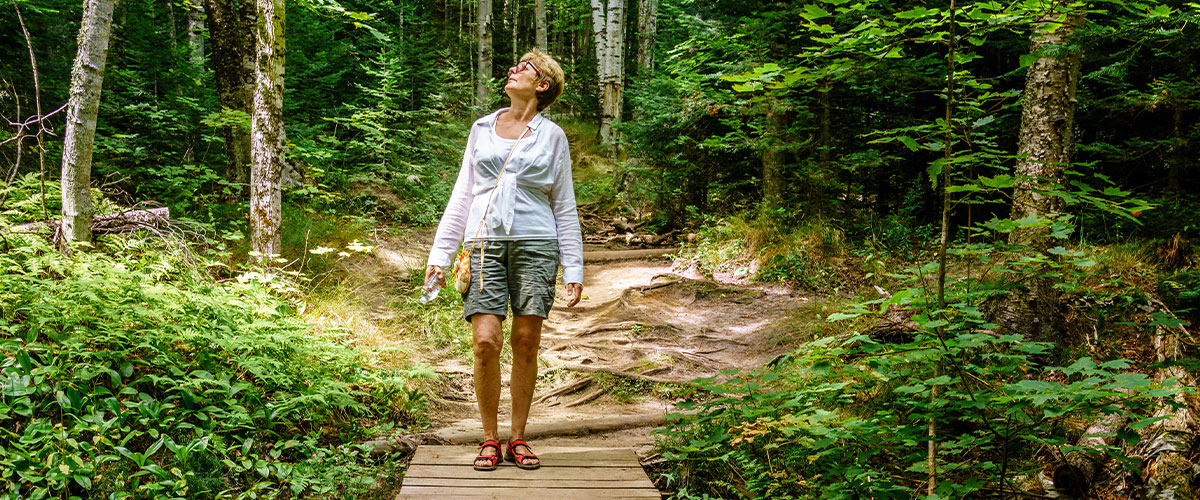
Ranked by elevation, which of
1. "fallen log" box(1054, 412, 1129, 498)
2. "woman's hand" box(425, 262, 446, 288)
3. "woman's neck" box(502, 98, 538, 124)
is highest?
"woman's neck" box(502, 98, 538, 124)

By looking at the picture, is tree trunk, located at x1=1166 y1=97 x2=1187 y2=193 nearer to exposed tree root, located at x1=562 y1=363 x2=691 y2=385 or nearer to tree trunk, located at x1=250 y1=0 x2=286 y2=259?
exposed tree root, located at x1=562 y1=363 x2=691 y2=385

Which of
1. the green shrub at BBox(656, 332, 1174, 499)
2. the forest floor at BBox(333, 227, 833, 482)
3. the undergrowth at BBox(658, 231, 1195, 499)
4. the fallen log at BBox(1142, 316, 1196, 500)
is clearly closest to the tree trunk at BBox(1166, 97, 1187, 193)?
the undergrowth at BBox(658, 231, 1195, 499)

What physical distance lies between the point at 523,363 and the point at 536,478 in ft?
2.02

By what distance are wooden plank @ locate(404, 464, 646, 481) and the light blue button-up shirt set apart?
107 cm

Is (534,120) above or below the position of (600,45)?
below

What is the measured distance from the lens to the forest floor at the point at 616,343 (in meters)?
4.85

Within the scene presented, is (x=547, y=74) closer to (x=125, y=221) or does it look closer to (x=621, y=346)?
(x=621, y=346)

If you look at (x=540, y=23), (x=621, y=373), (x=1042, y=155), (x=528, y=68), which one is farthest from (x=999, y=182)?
(x=540, y=23)

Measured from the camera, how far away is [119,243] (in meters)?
5.09

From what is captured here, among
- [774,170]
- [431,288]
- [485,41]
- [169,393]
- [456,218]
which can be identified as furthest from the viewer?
[485,41]

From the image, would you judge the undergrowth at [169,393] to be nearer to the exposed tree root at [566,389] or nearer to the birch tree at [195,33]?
the exposed tree root at [566,389]

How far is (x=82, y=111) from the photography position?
4.66m

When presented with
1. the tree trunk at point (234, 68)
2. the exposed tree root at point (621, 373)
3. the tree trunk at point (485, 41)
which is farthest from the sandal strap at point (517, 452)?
the tree trunk at point (485, 41)

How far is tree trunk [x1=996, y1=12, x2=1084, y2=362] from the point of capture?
4.49 m
